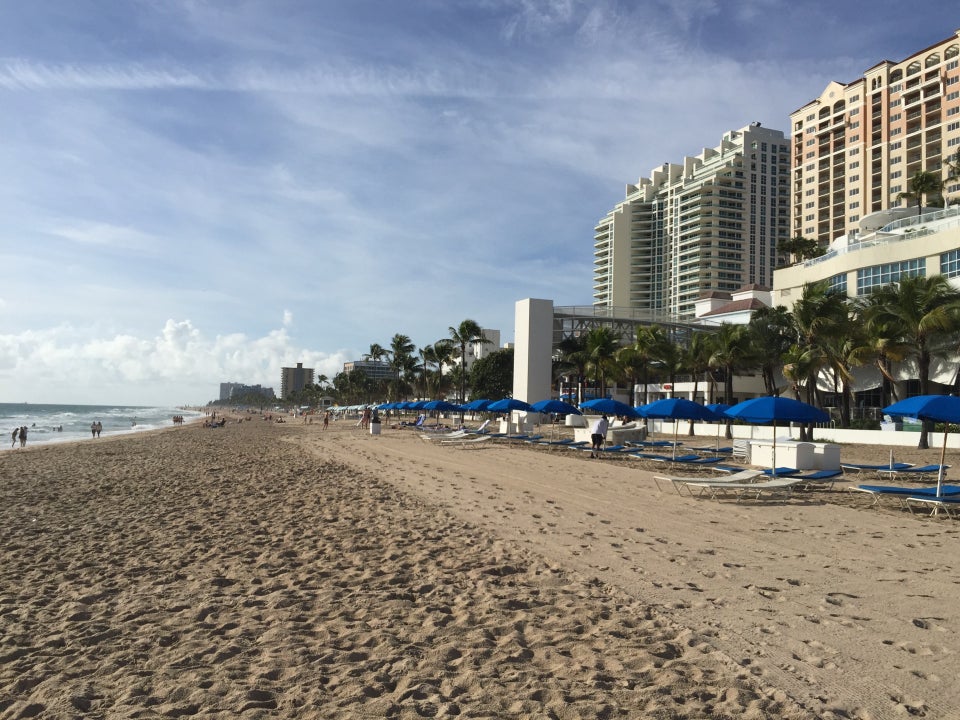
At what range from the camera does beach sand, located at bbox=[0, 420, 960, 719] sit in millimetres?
4141

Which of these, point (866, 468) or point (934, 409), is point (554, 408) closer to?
point (866, 468)

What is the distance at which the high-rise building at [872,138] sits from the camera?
270ft

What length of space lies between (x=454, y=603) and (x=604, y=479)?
9.86 metres

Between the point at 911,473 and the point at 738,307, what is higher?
the point at 738,307

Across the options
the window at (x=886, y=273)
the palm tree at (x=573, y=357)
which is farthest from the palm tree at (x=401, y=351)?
the window at (x=886, y=273)

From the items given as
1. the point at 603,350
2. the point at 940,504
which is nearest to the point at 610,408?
the point at 940,504

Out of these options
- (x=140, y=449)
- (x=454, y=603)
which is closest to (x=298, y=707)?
(x=454, y=603)

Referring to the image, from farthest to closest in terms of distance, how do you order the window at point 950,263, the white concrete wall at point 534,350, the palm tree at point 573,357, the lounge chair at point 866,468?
1. the white concrete wall at point 534,350
2. the palm tree at point 573,357
3. the window at point 950,263
4. the lounge chair at point 866,468

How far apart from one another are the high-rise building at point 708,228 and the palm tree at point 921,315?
256 feet

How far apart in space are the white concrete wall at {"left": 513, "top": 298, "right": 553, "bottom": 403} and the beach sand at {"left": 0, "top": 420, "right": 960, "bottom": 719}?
42570 mm

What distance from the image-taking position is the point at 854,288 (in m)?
38.1

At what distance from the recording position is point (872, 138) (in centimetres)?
9131

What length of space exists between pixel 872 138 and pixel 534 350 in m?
68.7

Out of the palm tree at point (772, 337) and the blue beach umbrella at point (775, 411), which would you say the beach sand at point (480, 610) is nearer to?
the blue beach umbrella at point (775, 411)
